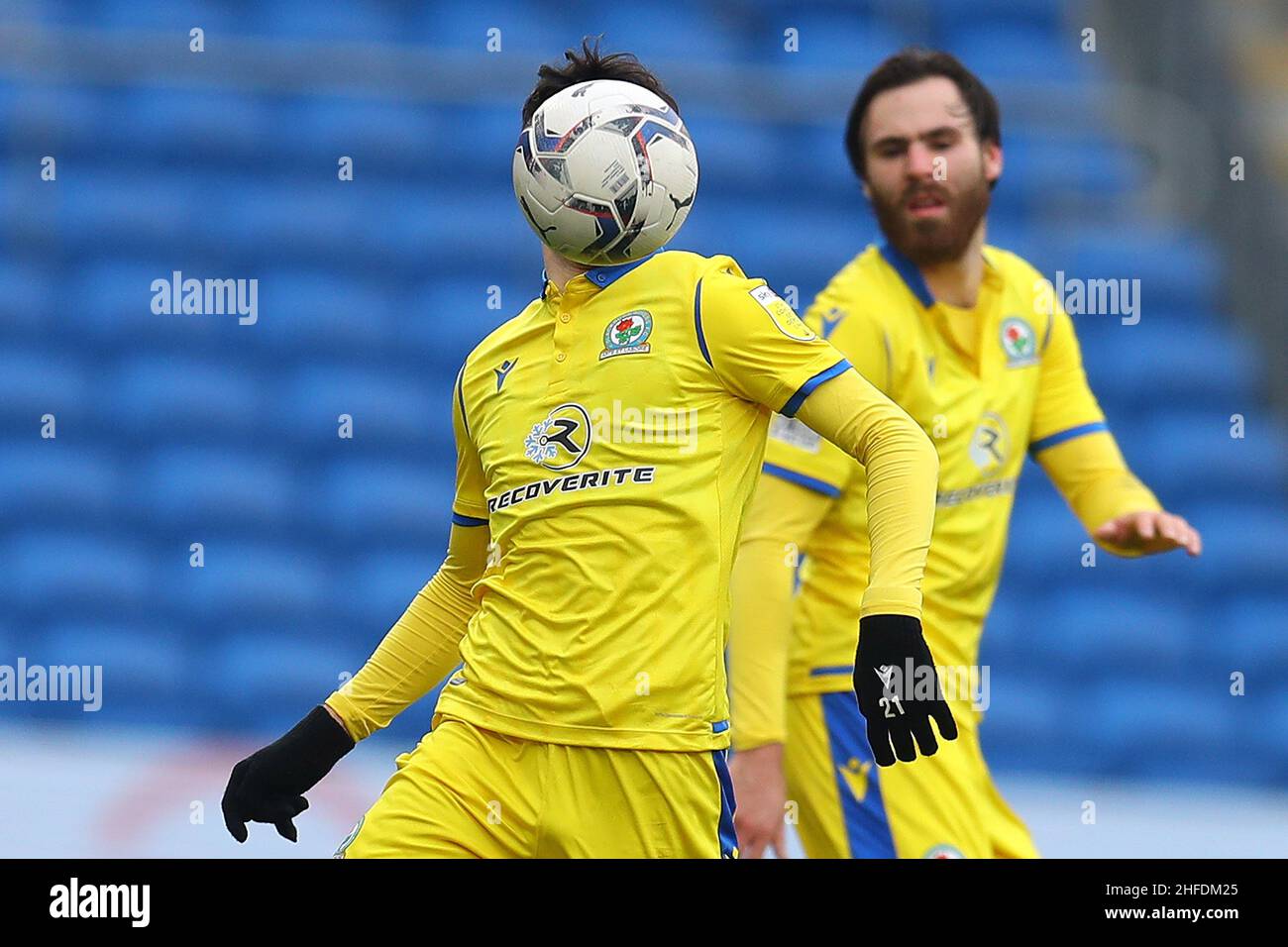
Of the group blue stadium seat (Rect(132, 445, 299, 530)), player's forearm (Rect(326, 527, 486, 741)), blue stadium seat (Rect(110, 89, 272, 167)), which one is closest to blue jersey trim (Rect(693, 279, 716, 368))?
player's forearm (Rect(326, 527, 486, 741))

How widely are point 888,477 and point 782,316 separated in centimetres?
33

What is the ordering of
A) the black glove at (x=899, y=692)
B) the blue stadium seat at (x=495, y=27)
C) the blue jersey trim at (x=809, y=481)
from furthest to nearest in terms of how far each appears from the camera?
the blue stadium seat at (x=495, y=27), the blue jersey trim at (x=809, y=481), the black glove at (x=899, y=692)

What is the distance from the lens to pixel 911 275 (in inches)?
169

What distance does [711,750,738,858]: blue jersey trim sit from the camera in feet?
10.5

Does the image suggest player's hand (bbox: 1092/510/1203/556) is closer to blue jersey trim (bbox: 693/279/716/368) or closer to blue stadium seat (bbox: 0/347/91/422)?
blue jersey trim (bbox: 693/279/716/368)

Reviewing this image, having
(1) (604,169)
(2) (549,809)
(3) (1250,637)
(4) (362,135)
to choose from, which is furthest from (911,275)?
(4) (362,135)

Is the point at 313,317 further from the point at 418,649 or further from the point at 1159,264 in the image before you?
the point at 418,649

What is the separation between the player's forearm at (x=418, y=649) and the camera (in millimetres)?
3504

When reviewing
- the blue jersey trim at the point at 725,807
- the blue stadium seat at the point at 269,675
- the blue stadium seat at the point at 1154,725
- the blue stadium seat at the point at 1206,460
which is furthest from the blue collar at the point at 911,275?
the blue stadium seat at the point at 1206,460

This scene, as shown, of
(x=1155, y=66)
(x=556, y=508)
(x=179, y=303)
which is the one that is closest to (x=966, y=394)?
(x=556, y=508)

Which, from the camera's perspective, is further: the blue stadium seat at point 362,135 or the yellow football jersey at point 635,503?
the blue stadium seat at point 362,135

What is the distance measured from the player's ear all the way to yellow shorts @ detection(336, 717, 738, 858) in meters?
1.91
